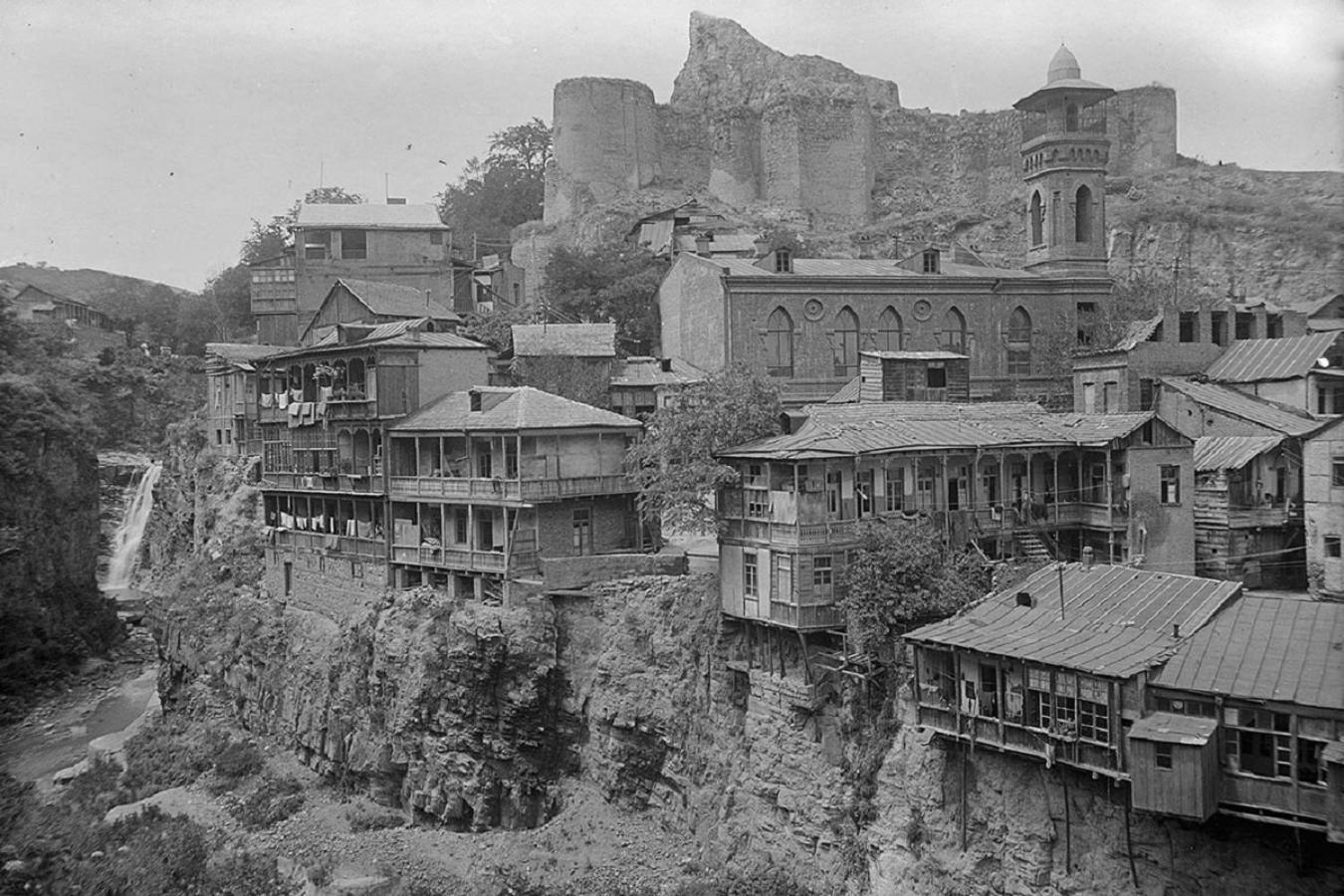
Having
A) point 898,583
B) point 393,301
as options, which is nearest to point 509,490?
point 898,583

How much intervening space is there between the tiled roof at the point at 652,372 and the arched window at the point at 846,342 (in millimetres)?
5813

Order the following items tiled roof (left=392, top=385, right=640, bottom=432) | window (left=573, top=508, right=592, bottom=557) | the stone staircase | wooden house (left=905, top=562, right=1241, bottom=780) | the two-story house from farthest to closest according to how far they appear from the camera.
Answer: window (left=573, top=508, right=592, bottom=557)
tiled roof (left=392, top=385, right=640, bottom=432)
the two-story house
the stone staircase
wooden house (left=905, top=562, right=1241, bottom=780)

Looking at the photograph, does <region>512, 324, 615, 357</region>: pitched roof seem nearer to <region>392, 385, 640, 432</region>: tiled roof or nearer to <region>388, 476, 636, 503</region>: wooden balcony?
<region>392, 385, 640, 432</region>: tiled roof

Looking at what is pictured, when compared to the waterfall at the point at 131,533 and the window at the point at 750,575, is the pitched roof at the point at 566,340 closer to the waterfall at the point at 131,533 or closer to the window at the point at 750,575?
the window at the point at 750,575

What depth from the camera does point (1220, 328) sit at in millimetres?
44844

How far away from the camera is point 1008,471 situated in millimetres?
35969

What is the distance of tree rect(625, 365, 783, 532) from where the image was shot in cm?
3506

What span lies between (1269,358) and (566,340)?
2618 cm

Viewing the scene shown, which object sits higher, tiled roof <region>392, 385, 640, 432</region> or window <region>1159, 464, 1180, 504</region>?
tiled roof <region>392, 385, 640, 432</region>

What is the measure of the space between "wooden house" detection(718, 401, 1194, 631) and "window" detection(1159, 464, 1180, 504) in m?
0.03

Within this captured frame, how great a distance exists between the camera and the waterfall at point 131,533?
230ft

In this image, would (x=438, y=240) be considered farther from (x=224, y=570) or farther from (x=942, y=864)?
(x=942, y=864)

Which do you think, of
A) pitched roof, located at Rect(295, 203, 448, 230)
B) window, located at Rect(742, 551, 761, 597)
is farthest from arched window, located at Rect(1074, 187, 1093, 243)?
pitched roof, located at Rect(295, 203, 448, 230)

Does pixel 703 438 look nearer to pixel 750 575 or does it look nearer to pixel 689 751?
pixel 750 575
